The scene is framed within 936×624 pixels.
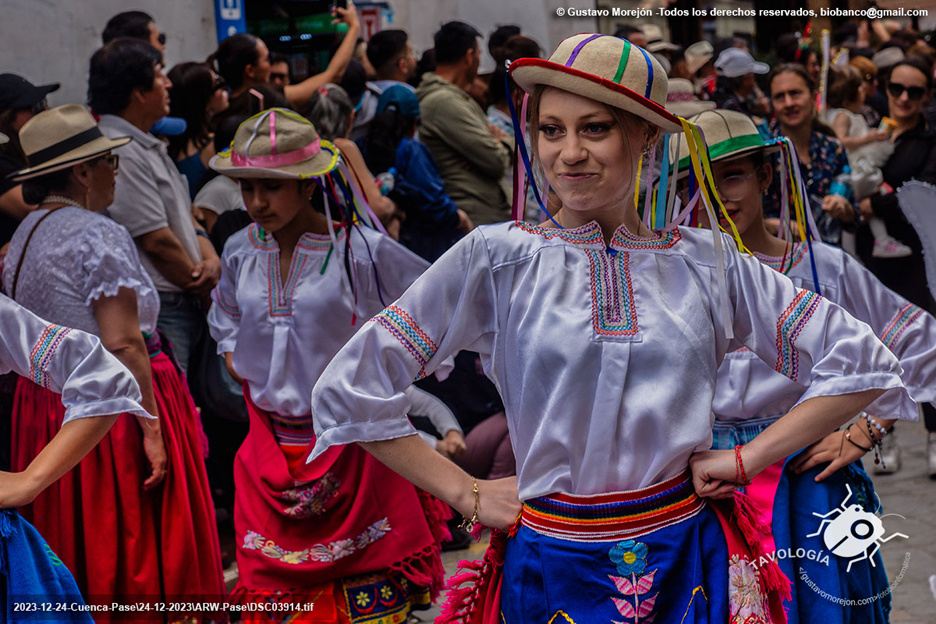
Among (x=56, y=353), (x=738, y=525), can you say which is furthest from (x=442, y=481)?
(x=56, y=353)

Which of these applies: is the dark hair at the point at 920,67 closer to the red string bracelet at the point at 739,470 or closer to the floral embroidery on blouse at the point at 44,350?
the red string bracelet at the point at 739,470

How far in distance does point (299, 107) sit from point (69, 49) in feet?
4.24

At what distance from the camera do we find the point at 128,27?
5.58 metres

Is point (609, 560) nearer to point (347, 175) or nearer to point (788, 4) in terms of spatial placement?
point (347, 175)

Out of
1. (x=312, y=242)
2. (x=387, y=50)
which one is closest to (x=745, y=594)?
(x=312, y=242)

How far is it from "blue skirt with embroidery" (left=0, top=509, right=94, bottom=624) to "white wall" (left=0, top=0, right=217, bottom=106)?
143 inches

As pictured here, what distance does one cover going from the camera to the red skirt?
11.8ft

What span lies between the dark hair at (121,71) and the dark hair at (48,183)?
1.13 m

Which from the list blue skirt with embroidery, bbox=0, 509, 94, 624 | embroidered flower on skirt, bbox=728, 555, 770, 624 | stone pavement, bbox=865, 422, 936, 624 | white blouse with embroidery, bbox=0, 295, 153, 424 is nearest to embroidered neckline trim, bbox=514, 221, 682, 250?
embroidered flower on skirt, bbox=728, 555, 770, 624

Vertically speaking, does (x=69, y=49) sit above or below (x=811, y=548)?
above

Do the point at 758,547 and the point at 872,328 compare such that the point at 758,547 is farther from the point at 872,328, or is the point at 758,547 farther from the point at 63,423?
the point at 63,423

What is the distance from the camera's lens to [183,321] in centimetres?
480

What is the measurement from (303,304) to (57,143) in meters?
1.02

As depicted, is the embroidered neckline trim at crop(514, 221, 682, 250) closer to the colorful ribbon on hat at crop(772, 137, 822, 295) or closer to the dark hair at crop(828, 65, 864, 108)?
the colorful ribbon on hat at crop(772, 137, 822, 295)
